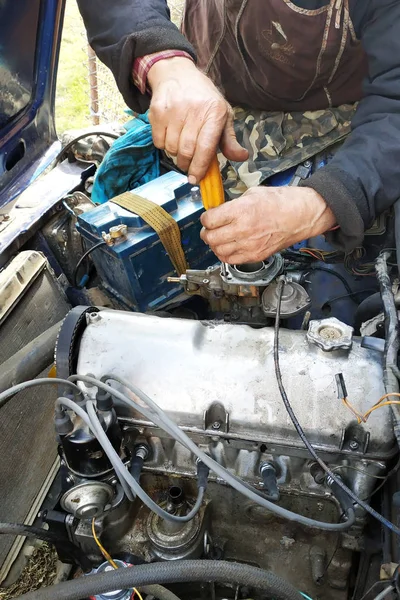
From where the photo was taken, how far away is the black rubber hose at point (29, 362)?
1185mm

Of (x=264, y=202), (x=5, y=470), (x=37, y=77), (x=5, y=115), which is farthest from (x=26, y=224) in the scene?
(x=264, y=202)

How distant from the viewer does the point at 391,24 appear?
1317 millimetres

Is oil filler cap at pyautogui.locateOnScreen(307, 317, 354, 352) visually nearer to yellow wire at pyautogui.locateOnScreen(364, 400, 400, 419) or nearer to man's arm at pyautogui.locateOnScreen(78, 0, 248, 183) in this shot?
yellow wire at pyautogui.locateOnScreen(364, 400, 400, 419)

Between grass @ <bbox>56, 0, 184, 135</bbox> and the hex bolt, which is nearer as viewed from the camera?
the hex bolt

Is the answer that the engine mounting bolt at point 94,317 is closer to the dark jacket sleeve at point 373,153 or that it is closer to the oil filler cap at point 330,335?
the oil filler cap at point 330,335

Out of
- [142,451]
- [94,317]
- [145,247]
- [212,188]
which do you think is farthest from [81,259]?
[142,451]

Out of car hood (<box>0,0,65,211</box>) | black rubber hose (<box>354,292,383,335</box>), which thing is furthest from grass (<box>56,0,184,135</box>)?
black rubber hose (<box>354,292,383,335</box>)

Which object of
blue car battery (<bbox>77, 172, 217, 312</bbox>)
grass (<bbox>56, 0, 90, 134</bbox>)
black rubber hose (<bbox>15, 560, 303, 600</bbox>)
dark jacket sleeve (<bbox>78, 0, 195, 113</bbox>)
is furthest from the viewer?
grass (<bbox>56, 0, 90, 134</bbox>)

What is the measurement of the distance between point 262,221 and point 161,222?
0.50 meters

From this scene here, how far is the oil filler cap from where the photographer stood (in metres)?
1.07

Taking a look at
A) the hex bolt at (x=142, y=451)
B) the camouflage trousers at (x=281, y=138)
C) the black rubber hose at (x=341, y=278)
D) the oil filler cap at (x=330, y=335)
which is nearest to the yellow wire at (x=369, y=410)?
the oil filler cap at (x=330, y=335)

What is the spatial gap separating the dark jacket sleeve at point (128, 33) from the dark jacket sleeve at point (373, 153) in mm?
492

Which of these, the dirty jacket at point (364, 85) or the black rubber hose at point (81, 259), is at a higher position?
the dirty jacket at point (364, 85)

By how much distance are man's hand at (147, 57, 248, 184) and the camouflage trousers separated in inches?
20.3
